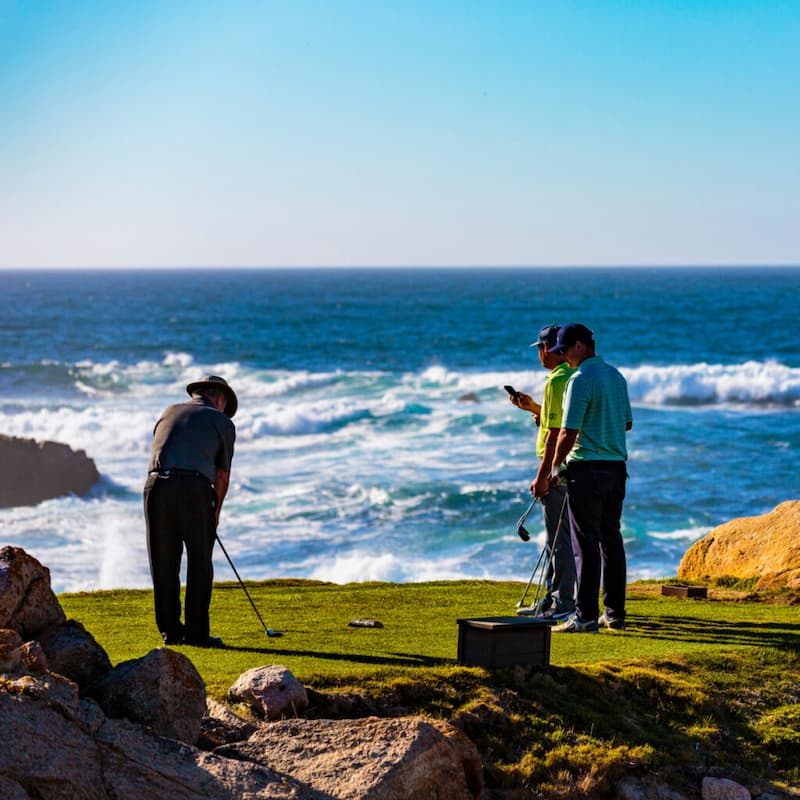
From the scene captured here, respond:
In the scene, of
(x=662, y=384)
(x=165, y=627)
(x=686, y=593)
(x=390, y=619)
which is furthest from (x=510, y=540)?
(x=662, y=384)

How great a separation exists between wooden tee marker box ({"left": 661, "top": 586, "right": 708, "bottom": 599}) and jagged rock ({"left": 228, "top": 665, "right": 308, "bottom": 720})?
5894 millimetres

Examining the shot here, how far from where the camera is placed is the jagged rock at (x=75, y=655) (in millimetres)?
6816

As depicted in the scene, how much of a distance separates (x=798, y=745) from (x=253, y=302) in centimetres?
12473

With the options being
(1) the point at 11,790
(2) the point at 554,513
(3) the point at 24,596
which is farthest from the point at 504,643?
(1) the point at 11,790

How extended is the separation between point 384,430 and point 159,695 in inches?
1431

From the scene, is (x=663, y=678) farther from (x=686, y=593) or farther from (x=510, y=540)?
(x=510, y=540)

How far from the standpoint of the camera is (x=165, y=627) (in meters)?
8.68

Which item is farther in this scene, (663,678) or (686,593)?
(686,593)

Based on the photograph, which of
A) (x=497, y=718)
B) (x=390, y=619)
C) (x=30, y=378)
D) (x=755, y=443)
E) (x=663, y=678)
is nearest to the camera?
(x=497, y=718)

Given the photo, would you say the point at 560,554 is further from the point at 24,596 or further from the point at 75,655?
the point at 24,596

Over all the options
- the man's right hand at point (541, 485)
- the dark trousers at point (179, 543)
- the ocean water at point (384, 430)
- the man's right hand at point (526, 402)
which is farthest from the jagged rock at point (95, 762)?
the ocean water at point (384, 430)

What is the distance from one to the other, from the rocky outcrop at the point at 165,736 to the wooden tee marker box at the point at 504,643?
3.22 ft

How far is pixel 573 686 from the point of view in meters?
7.88

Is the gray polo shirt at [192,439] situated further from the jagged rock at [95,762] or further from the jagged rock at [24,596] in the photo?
the jagged rock at [95,762]
